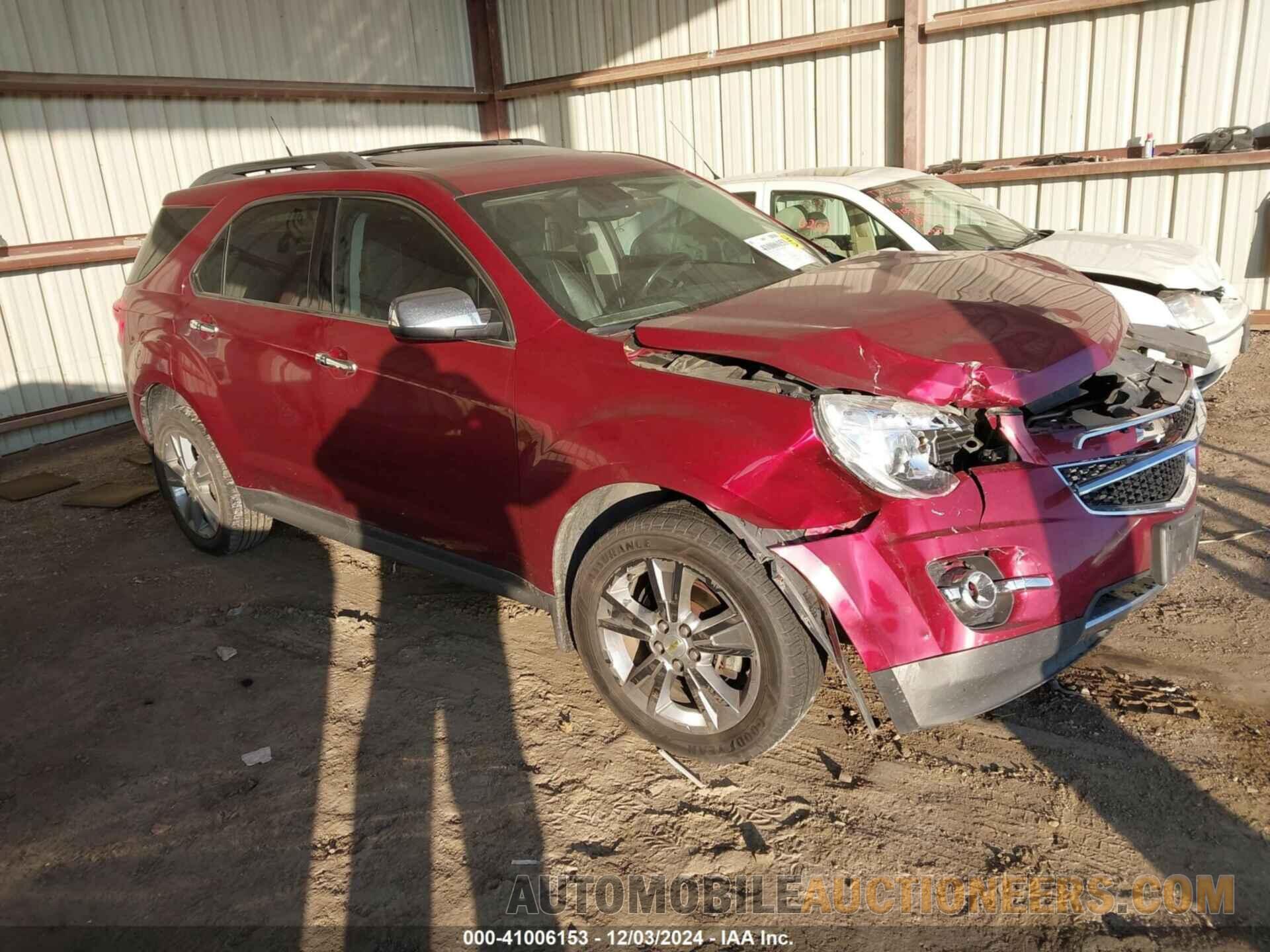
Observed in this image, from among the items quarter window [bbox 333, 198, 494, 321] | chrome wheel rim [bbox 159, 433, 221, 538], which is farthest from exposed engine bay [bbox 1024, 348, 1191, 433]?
chrome wheel rim [bbox 159, 433, 221, 538]

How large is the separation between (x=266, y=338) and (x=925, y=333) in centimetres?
272

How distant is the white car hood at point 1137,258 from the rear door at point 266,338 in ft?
15.2

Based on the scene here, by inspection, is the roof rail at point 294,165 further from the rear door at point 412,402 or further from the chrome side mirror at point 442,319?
the chrome side mirror at point 442,319

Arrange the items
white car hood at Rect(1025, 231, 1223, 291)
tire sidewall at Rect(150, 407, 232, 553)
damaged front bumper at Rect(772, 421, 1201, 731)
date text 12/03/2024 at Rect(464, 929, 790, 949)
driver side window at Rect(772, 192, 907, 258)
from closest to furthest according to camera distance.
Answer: date text 12/03/2024 at Rect(464, 929, 790, 949) < damaged front bumper at Rect(772, 421, 1201, 731) < tire sidewall at Rect(150, 407, 232, 553) < white car hood at Rect(1025, 231, 1223, 291) < driver side window at Rect(772, 192, 907, 258)

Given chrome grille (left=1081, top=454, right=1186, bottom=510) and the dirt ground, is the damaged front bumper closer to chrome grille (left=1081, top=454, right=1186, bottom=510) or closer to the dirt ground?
chrome grille (left=1081, top=454, right=1186, bottom=510)

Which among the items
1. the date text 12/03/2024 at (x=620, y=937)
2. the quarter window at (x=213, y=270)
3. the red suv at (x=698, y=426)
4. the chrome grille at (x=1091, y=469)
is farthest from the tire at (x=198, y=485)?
the chrome grille at (x=1091, y=469)

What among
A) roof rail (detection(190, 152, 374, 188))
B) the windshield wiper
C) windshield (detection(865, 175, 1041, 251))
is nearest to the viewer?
roof rail (detection(190, 152, 374, 188))

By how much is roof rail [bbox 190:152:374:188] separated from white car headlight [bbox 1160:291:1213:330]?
4669 mm

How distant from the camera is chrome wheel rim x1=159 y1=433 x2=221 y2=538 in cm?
487

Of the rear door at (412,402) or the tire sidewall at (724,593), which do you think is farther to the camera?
the rear door at (412,402)

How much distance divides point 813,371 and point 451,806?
170 cm

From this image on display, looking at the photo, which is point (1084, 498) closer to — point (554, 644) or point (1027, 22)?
point (554, 644)

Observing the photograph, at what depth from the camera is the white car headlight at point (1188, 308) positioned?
5742 millimetres

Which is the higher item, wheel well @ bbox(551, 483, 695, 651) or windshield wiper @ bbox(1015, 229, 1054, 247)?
windshield wiper @ bbox(1015, 229, 1054, 247)
